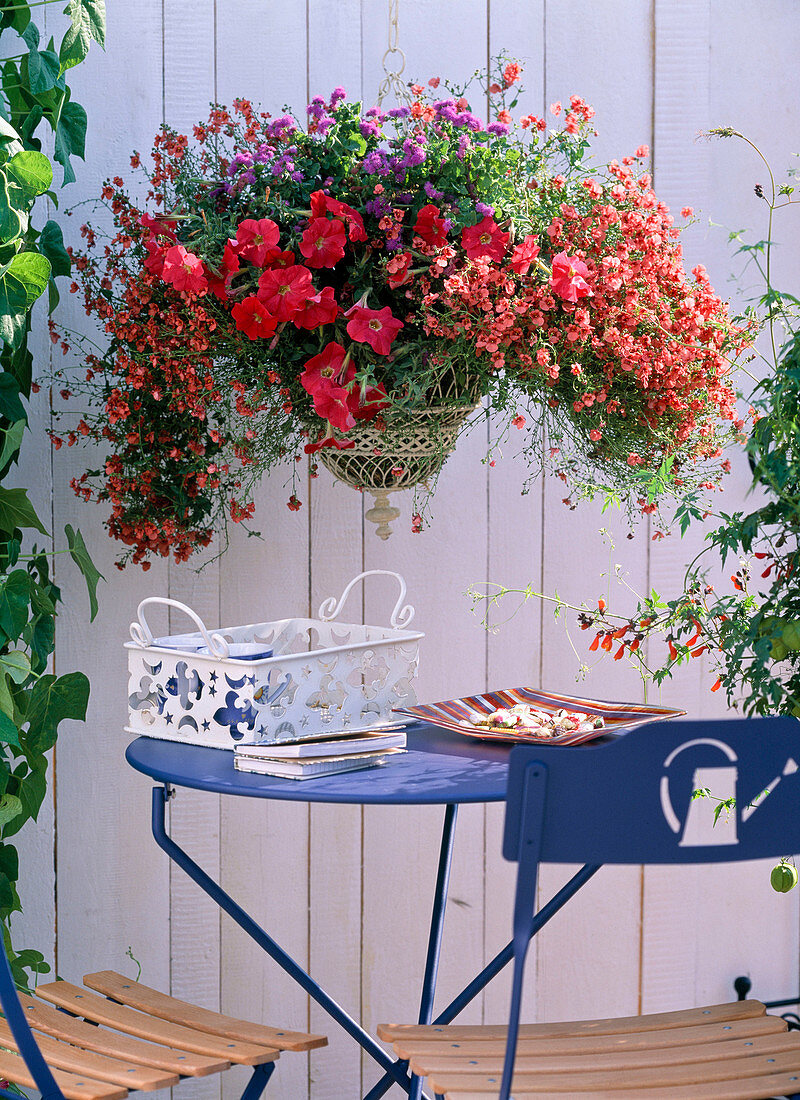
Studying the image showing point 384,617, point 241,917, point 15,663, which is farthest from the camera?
point 384,617

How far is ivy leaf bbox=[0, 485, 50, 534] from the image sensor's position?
1734mm

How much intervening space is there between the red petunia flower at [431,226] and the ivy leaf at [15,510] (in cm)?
69

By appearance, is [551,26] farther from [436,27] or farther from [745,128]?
[745,128]

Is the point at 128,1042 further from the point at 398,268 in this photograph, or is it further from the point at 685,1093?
the point at 398,268

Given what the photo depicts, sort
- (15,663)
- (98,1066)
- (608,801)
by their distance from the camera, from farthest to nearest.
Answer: (15,663) < (98,1066) < (608,801)

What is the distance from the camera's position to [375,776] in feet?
4.72

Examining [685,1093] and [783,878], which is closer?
[685,1093]

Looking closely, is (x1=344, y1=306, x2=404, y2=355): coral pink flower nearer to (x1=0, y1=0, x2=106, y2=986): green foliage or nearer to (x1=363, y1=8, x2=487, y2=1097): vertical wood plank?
(x1=0, y1=0, x2=106, y2=986): green foliage

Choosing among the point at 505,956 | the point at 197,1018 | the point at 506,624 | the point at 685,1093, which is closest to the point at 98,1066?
the point at 197,1018

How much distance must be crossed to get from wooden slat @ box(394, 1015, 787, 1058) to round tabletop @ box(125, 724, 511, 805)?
275 millimetres

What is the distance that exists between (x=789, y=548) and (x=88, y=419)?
144 centimetres

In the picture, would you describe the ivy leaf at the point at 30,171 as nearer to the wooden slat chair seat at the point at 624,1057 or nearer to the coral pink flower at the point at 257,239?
the coral pink flower at the point at 257,239

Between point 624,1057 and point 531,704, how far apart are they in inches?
23.5

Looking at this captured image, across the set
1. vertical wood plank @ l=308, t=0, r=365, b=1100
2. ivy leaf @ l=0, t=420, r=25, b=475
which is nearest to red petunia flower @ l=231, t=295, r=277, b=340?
ivy leaf @ l=0, t=420, r=25, b=475
